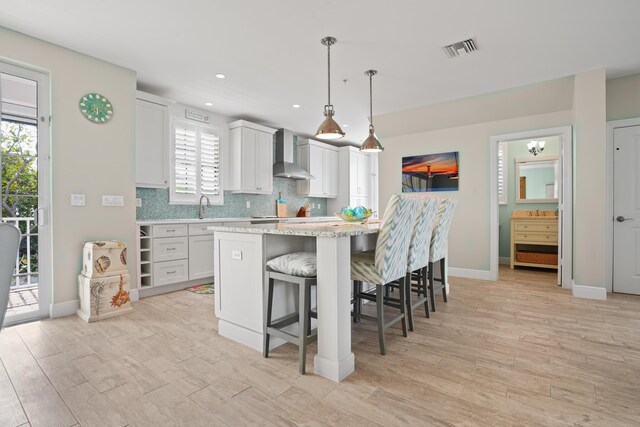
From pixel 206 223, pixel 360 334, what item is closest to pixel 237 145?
pixel 206 223

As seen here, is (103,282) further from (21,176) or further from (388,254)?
(388,254)

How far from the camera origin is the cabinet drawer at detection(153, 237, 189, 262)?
368 centimetres

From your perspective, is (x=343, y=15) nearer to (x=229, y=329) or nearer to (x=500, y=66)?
(x=500, y=66)

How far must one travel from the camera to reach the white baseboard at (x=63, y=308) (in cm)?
289

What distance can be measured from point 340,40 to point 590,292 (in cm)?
378

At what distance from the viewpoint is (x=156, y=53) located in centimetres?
305

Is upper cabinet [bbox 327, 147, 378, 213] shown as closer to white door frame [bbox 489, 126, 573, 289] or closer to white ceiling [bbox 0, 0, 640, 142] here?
white ceiling [bbox 0, 0, 640, 142]

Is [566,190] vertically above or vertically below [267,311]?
above

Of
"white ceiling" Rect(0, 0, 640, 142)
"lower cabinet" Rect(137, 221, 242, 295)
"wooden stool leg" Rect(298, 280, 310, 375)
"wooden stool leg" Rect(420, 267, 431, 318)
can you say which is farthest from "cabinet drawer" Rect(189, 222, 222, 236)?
"wooden stool leg" Rect(420, 267, 431, 318)

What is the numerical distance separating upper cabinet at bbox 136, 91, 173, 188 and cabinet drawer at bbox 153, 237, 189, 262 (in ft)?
2.27

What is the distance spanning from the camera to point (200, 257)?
412 centimetres

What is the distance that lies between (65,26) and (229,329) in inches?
110

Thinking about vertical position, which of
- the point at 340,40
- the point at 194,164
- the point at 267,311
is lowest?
the point at 267,311

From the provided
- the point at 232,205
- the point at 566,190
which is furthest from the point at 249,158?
the point at 566,190
